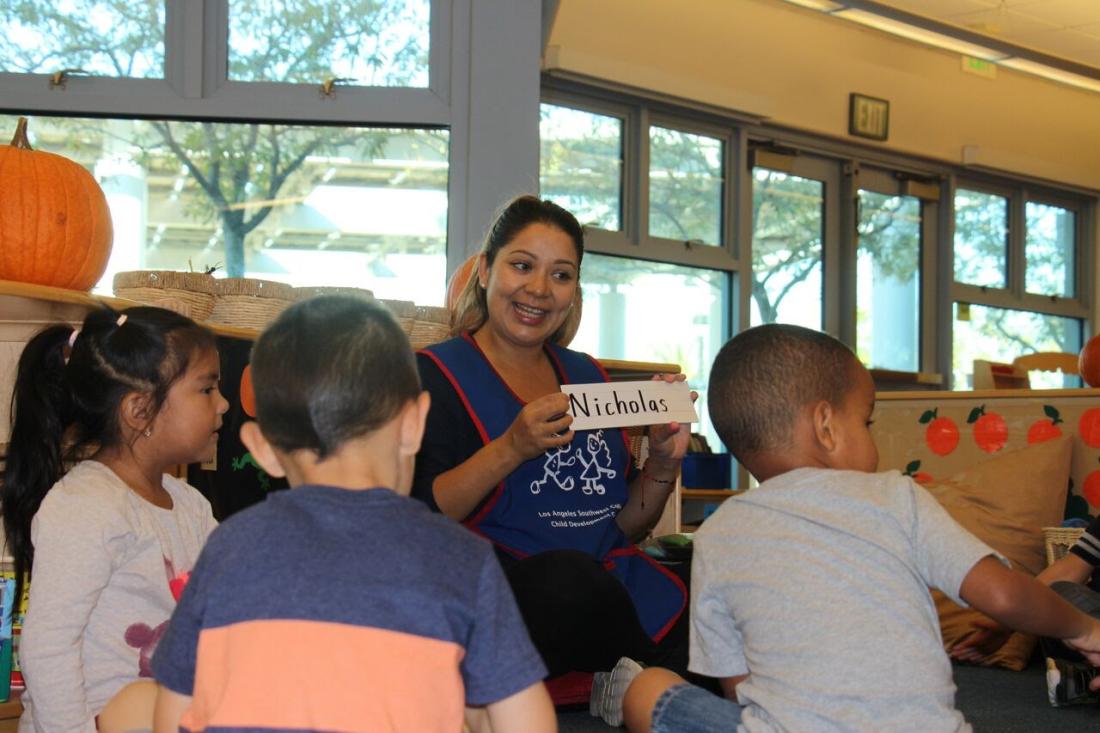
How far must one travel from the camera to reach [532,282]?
2336mm

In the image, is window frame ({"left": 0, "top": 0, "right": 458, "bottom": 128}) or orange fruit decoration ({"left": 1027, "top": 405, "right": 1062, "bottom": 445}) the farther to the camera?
window frame ({"left": 0, "top": 0, "right": 458, "bottom": 128})

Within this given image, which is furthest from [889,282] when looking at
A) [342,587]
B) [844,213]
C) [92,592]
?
[342,587]

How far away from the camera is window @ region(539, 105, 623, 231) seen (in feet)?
20.1

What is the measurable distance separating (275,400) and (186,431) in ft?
2.44

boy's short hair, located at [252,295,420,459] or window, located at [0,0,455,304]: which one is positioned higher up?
window, located at [0,0,455,304]

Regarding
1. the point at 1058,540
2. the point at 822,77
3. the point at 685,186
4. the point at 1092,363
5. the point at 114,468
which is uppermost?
the point at 822,77

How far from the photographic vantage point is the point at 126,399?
1.83m

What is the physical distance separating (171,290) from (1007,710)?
6.40ft

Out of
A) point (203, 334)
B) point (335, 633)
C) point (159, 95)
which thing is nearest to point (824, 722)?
point (335, 633)

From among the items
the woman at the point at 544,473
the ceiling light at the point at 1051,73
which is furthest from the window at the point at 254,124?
the ceiling light at the point at 1051,73

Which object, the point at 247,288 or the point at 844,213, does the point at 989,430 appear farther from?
the point at 844,213

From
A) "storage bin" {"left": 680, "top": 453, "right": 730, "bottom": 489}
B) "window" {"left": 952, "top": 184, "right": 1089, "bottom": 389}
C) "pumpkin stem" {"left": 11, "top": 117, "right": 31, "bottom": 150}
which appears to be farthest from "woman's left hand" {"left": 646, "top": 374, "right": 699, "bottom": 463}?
"window" {"left": 952, "top": 184, "right": 1089, "bottom": 389}

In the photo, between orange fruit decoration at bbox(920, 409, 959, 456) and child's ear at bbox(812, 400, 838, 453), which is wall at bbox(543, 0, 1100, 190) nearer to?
orange fruit decoration at bbox(920, 409, 959, 456)

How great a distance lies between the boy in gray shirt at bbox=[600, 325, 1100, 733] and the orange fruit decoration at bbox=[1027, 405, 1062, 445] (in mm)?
2052
